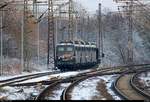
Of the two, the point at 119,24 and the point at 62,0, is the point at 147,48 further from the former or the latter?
the point at 62,0

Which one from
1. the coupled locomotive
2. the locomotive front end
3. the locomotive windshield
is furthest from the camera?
the locomotive windshield

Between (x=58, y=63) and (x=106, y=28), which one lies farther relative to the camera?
(x=106, y=28)

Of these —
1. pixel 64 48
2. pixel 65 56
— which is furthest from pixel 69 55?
pixel 64 48

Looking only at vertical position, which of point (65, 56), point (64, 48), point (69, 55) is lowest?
point (65, 56)

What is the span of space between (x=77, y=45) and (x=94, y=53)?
10.4 metres

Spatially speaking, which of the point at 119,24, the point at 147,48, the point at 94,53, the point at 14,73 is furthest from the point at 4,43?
the point at 119,24

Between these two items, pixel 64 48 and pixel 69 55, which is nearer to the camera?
A: pixel 69 55

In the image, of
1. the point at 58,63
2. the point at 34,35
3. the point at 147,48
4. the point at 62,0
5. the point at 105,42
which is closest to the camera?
the point at 58,63

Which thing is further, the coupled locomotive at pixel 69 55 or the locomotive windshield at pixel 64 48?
the locomotive windshield at pixel 64 48

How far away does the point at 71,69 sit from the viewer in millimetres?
51375

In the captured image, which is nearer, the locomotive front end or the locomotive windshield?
the locomotive front end

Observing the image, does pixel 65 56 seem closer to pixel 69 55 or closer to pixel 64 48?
pixel 69 55

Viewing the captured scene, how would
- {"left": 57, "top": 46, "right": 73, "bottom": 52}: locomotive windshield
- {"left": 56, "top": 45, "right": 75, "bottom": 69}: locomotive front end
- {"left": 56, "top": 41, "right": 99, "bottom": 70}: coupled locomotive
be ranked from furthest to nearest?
1. {"left": 57, "top": 46, "right": 73, "bottom": 52}: locomotive windshield
2. {"left": 56, "top": 41, "right": 99, "bottom": 70}: coupled locomotive
3. {"left": 56, "top": 45, "right": 75, "bottom": 69}: locomotive front end

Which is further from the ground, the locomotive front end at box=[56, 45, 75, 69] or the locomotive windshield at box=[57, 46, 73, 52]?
the locomotive windshield at box=[57, 46, 73, 52]
